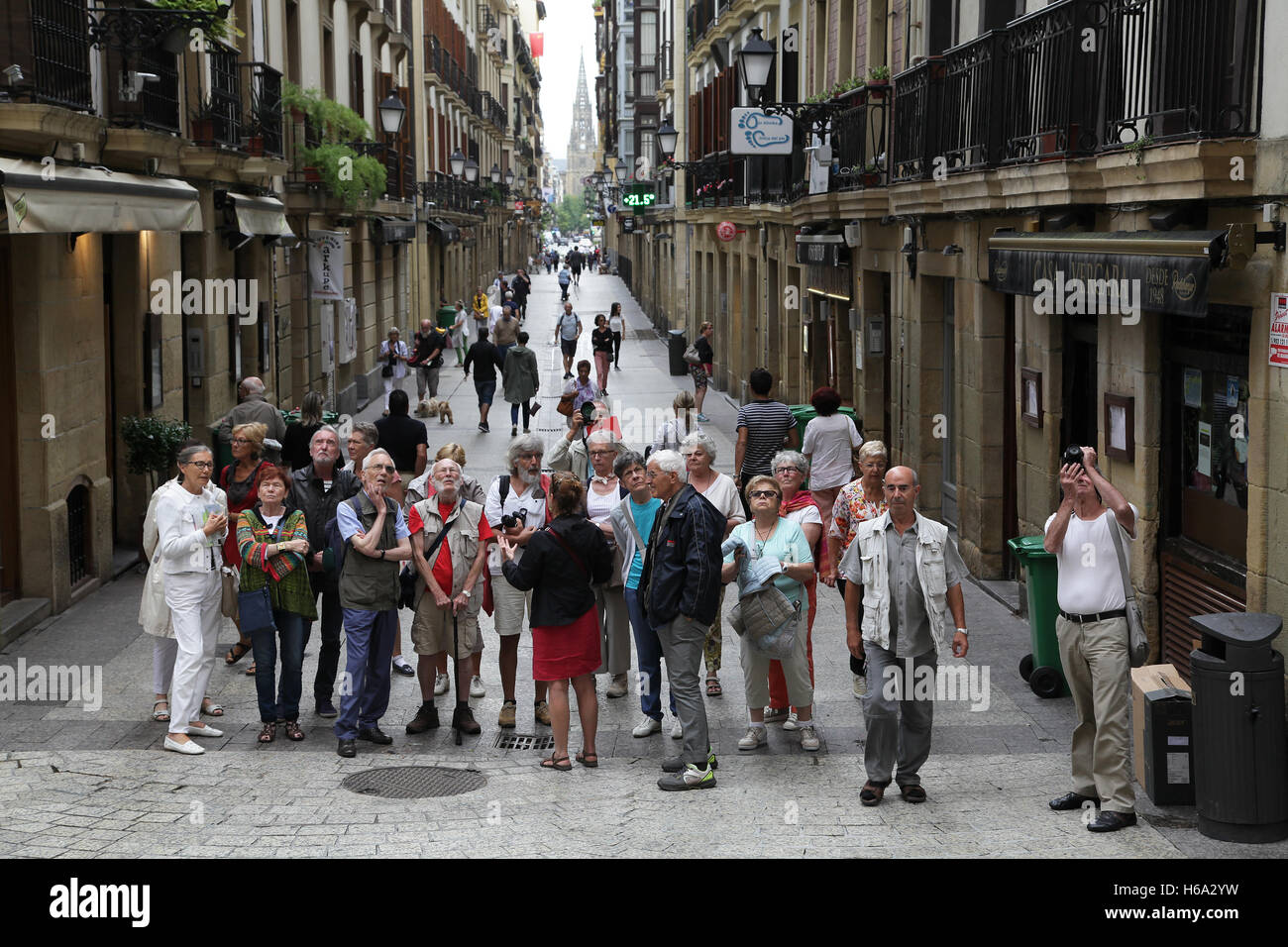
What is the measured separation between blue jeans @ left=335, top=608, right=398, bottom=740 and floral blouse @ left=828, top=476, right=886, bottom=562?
284cm

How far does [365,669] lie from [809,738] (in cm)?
260

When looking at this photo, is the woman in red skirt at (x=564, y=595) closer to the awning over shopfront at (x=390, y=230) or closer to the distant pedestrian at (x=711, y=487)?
the distant pedestrian at (x=711, y=487)

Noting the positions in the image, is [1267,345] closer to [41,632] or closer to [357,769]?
[357,769]

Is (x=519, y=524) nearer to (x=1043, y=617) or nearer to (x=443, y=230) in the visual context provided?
(x=1043, y=617)

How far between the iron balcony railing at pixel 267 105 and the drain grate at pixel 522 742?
34.7ft

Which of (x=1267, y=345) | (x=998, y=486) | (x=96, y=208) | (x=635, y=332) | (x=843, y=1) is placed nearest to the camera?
(x=1267, y=345)

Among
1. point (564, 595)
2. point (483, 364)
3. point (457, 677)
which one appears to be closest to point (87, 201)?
point (457, 677)

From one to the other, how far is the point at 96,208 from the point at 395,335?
15430 mm

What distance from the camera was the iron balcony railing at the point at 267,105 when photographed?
1834cm

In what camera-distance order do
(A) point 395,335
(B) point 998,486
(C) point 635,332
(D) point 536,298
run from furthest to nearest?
(D) point 536,298
(C) point 635,332
(A) point 395,335
(B) point 998,486

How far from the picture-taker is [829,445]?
42.8 feet

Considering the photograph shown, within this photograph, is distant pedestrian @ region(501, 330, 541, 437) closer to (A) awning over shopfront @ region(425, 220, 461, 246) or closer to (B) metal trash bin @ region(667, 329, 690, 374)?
(B) metal trash bin @ region(667, 329, 690, 374)

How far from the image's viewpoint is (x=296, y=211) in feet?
73.6

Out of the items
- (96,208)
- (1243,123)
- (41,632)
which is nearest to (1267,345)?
(1243,123)
